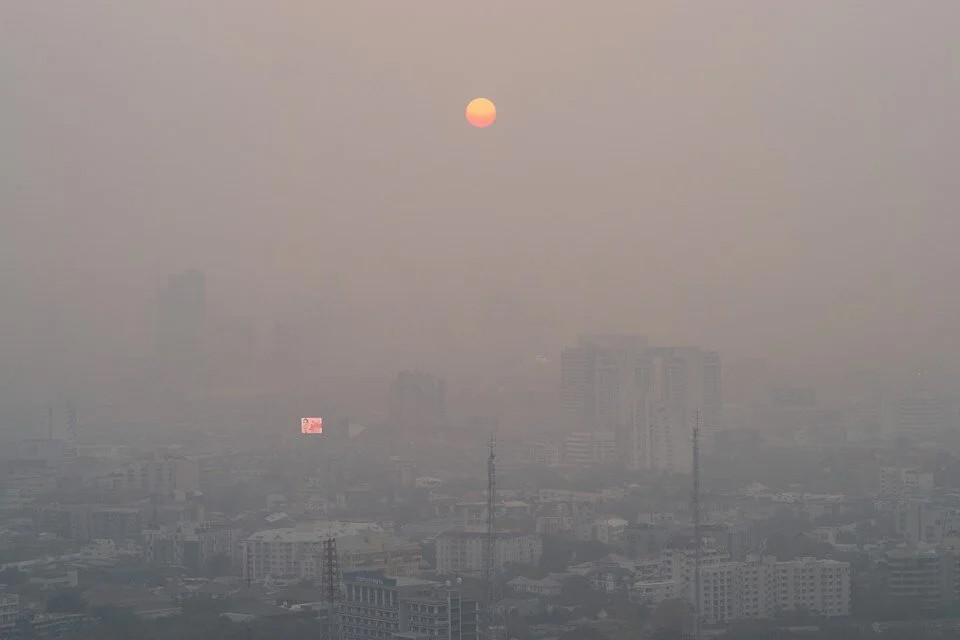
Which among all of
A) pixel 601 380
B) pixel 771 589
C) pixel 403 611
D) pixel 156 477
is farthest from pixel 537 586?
pixel 601 380

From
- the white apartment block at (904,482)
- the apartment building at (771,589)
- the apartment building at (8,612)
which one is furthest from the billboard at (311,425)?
the apartment building at (771,589)

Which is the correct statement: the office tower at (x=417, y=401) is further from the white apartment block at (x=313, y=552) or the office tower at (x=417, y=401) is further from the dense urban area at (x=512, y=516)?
the white apartment block at (x=313, y=552)

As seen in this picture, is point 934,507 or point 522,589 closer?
point 522,589

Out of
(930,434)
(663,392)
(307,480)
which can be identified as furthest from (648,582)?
(930,434)

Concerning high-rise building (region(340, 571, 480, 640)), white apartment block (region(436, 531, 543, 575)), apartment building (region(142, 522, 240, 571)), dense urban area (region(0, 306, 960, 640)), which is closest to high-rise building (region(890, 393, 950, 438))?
dense urban area (region(0, 306, 960, 640))

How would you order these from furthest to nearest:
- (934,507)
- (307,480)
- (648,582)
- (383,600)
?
(307,480)
(934,507)
(648,582)
(383,600)

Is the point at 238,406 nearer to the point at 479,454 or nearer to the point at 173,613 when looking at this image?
the point at 479,454

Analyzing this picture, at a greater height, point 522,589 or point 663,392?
point 663,392
